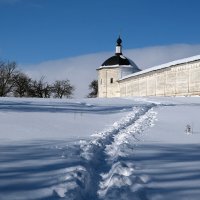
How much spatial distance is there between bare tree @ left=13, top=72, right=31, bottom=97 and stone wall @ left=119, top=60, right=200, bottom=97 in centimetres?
1904

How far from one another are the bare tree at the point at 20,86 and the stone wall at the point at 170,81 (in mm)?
19044

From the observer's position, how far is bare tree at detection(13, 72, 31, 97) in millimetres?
62125

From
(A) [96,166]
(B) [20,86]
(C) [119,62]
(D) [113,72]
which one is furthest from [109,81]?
(A) [96,166]

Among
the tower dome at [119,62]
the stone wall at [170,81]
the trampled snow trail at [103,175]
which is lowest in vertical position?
the trampled snow trail at [103,175]

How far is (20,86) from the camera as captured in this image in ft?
206

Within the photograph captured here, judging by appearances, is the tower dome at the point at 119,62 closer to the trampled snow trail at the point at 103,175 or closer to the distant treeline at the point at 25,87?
the distant treeline at the point at 25,87

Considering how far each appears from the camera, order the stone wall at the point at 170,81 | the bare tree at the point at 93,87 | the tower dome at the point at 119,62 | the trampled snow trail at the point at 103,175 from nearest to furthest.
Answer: the trampled snow trail at the point at 103,175 < the stone wall at the point at 170,81 < the tower dome at the point at 119,62 < the bare tree at the point at 93,87

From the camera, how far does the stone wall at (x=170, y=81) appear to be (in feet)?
126

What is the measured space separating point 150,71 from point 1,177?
4339cm

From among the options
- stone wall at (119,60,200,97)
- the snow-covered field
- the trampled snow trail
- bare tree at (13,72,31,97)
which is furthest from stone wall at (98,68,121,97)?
the trampled snow trail

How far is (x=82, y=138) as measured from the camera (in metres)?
7.98

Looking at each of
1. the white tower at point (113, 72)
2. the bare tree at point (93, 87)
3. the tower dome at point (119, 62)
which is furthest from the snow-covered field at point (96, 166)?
the bare tree at point (93, 87)

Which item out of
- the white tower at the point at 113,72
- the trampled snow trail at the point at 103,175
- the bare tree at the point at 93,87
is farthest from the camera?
the bare tree at the point at 93,87

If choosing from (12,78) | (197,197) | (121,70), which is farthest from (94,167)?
(12,78)
